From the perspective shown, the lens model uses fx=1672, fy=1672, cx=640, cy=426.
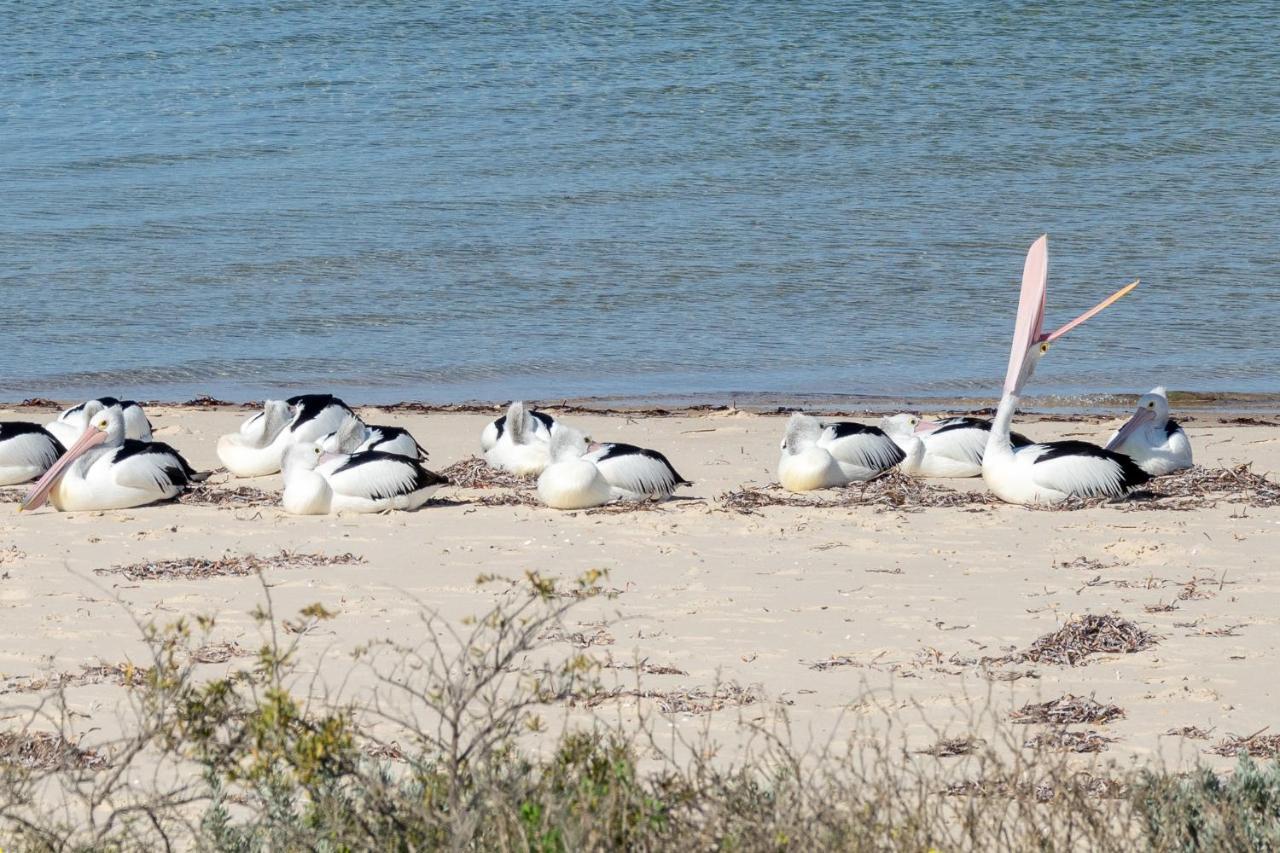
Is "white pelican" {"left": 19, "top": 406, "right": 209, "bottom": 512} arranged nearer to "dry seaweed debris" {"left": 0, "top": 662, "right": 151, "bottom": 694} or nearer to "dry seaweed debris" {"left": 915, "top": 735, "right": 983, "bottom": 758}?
"dry seaweed debris" {"left": 0, "top": 662, "right": 151, "bottom": 694}

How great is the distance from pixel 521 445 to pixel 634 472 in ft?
3.37

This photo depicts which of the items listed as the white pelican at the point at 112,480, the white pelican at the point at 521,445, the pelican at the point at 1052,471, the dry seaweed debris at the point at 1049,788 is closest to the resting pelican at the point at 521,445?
the white pelican at the point at 521,445

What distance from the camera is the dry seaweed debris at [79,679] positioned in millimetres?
4977

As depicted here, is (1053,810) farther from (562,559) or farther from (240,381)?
(240,381)

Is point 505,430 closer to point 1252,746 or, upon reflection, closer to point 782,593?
point 782,593

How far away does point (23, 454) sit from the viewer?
872 centimetres

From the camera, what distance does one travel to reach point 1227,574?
20.6 ft

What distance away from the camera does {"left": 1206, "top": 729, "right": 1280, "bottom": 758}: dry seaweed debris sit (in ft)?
13.9

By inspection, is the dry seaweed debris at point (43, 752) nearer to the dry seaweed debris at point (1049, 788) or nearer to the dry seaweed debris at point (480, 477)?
the dry seaweed debris at point (1049, 788)

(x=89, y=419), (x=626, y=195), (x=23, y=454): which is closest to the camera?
(x=23, y=454)

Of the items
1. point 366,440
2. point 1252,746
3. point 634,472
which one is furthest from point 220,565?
point 1252,746

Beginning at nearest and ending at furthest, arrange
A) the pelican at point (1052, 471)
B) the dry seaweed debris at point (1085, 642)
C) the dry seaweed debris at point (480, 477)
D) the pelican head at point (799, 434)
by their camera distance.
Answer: the dry seaweed debris at point (1085, 642) → the pelican at point (1052, 471) → the pelican head at point (799, 434) → the dry seaweed debris at point (480, 477)

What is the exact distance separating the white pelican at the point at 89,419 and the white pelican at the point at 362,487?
1.59m

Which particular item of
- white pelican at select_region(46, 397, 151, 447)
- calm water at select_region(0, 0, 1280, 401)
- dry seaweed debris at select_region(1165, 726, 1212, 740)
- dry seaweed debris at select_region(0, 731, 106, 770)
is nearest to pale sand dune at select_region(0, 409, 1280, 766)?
dry seaweed debris at select_region(1165, 726, 1212, 740)
